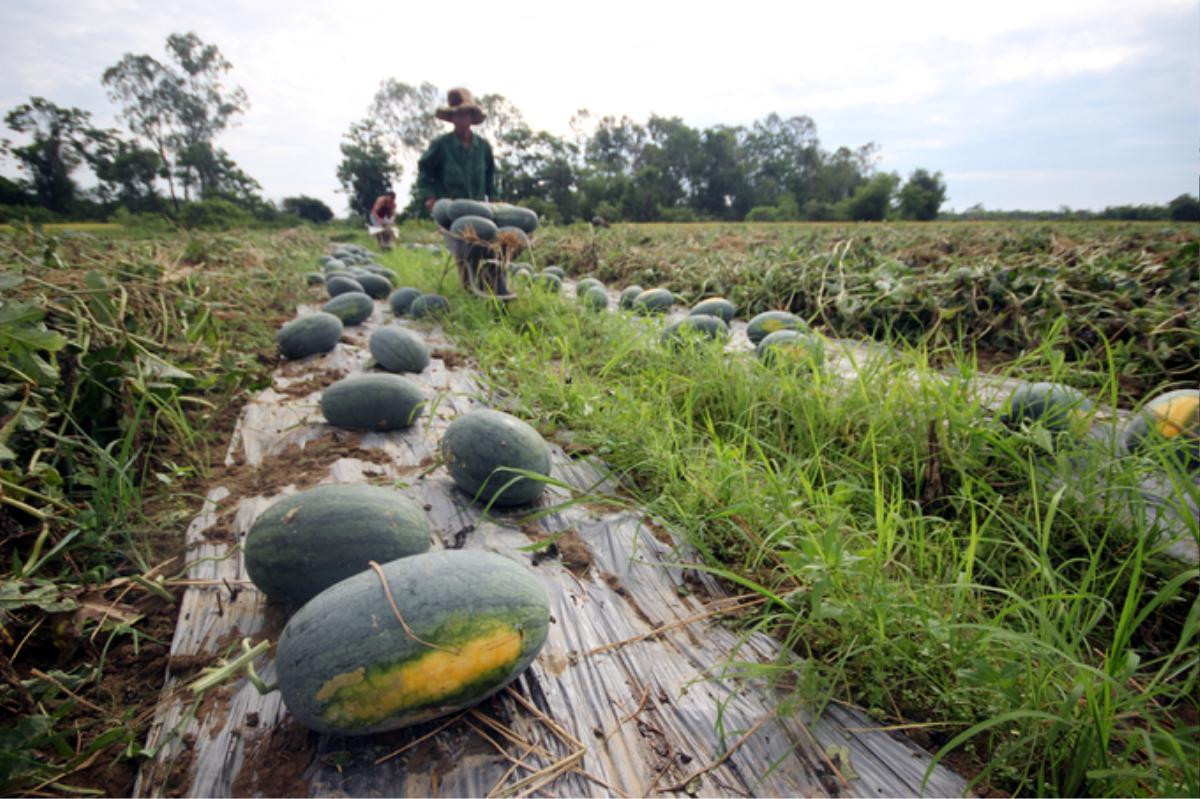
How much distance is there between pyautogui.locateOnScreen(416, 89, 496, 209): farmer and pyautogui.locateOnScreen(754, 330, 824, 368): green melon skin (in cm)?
475

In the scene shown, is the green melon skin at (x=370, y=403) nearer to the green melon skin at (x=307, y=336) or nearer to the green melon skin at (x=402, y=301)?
the green melon skin at (x=307, y=336)

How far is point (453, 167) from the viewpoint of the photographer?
20.9 ft

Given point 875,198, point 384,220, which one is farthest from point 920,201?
point 384,220

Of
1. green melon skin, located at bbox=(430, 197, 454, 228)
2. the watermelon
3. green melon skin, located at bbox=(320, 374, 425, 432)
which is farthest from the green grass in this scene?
the watermelon

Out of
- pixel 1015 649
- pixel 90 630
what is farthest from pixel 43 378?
pixel 1015 649

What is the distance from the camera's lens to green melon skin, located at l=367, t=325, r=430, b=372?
2.96m

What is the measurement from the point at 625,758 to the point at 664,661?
257 millimetres

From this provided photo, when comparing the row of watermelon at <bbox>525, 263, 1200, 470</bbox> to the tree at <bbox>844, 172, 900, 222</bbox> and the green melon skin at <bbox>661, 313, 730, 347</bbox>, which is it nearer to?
the green melon skin at <bbox>661, 313, 730, 347</bbox>

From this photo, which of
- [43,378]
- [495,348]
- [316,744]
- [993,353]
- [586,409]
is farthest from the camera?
[993,353]

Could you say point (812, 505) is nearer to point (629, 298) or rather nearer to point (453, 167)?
point (629, 298)

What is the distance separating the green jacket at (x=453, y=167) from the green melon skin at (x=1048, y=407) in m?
6.02

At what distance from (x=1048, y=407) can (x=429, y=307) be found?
3.89 meters

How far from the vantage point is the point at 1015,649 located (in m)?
1.06

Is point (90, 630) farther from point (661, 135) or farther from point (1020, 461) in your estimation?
point (661, 135)
